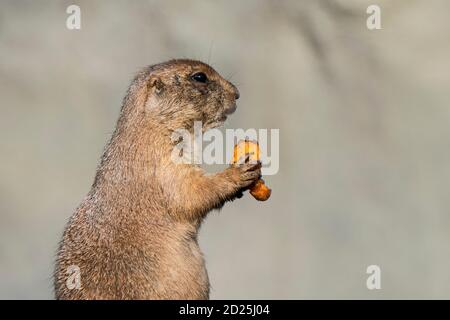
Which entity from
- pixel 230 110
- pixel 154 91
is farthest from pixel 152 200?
pixel 230 110

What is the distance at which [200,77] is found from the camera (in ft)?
20.4

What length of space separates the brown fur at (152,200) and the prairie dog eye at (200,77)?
0.11ft

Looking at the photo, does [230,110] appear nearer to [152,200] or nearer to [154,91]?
[154,91]

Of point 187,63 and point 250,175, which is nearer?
point 250,175

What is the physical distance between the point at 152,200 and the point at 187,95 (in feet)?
3.01

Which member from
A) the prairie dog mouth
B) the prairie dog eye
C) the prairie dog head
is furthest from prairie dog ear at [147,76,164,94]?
the prairie dog mouth

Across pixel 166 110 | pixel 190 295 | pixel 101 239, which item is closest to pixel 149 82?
pixel 166 110

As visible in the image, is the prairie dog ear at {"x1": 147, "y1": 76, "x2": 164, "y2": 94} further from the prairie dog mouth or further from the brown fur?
the prairie dog mouth

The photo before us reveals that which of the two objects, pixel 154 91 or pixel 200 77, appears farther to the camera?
pixel 200 77

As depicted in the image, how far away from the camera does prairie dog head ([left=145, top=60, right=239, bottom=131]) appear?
6.00m

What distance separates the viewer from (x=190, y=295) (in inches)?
209

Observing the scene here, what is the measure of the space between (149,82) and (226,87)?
590 millimetres

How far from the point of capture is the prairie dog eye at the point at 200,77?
621 cm
